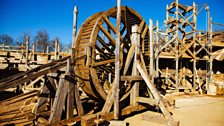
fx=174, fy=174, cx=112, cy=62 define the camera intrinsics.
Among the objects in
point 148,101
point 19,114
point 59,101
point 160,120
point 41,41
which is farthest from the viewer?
point 41,41

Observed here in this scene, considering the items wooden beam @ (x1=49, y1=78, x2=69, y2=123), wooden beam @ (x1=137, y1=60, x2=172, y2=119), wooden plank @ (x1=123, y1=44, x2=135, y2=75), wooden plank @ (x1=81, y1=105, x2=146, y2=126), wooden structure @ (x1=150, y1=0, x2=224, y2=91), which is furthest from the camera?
wooden structure @ (x1=150, y1=0, x2=224, y2=91)

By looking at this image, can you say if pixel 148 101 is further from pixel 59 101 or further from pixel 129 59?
pixel 59 101

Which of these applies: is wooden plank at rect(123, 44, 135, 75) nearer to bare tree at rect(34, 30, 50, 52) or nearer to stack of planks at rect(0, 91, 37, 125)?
stack of planks at rect(0, 91, 37, 125)

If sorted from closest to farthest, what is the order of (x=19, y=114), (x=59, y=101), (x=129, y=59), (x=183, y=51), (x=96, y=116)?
1. (x=59, y=101)
2. (x=96, y=116)
3. (x=129, y=59)
4. (x=19, y=114)
5. (x=183, y=51)

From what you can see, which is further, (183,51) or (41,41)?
(41,41)

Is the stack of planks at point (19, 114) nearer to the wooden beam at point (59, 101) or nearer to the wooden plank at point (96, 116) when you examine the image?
the wooden beam at point (59, 101)

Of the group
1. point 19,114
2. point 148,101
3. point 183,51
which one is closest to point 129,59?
point 148,101

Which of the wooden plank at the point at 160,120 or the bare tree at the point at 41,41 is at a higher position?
the bare tree at the point at 41,41

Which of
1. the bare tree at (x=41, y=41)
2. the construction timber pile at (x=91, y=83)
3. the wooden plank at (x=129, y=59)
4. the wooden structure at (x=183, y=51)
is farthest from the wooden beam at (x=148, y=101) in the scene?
the bare tree at (x=41, y=41)

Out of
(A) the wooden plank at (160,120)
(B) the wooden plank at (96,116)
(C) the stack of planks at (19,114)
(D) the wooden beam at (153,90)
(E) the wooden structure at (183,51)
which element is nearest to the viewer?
(B) the wooden plank at (96,116)

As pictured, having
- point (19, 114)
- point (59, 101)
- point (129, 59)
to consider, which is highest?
point (129, 59)

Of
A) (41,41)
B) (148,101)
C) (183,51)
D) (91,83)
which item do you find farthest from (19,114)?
(41,41)

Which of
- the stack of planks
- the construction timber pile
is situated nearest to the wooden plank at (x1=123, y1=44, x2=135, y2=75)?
the construction timber pile

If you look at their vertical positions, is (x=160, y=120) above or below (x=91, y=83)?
below
